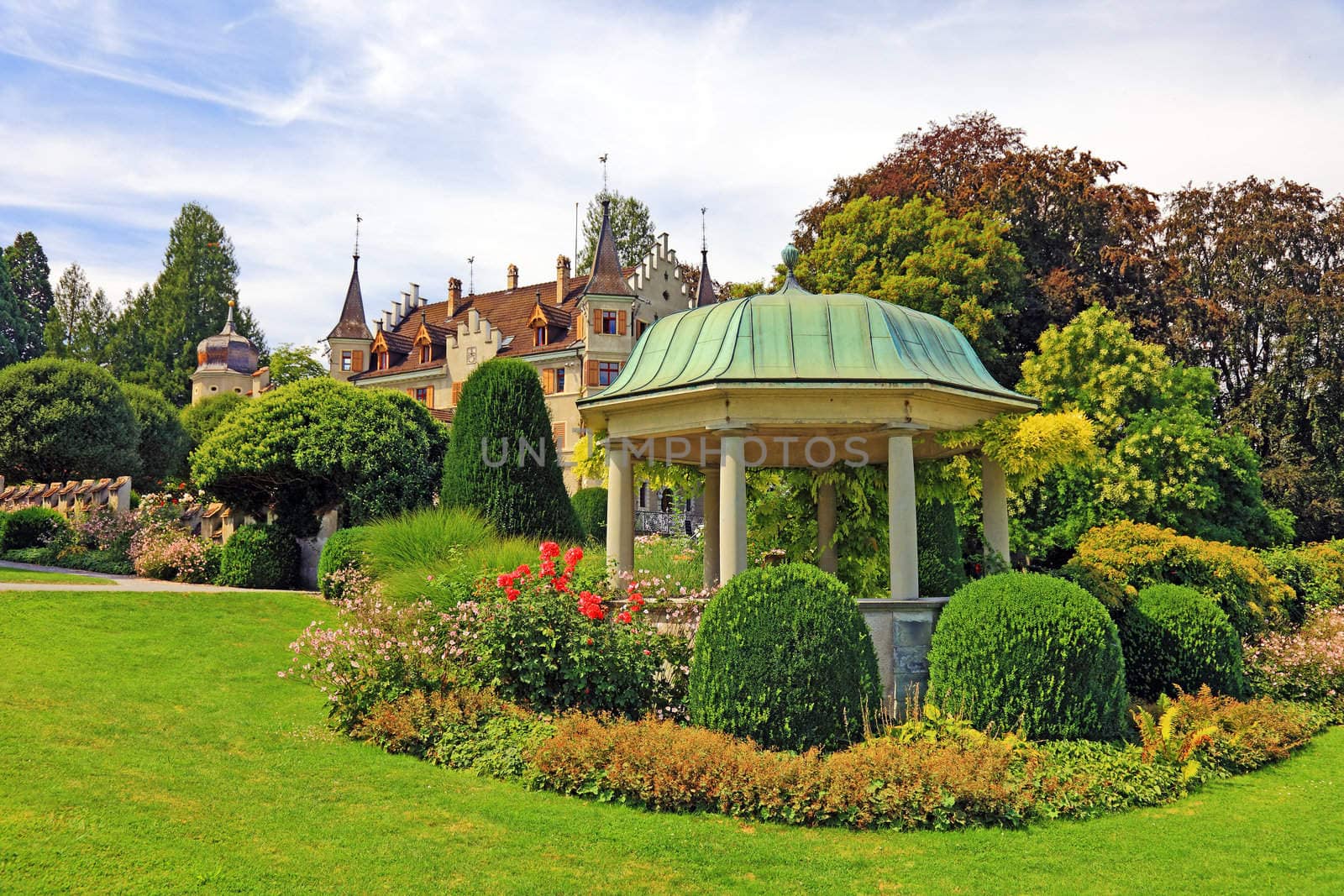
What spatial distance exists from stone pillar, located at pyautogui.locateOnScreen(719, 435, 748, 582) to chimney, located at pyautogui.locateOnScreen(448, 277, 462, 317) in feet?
163

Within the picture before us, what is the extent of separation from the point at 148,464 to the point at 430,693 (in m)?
42.7

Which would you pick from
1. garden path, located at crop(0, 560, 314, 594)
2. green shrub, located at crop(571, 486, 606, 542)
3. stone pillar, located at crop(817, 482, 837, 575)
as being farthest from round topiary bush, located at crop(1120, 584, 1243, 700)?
green shrub, located at crop(571, 486, 606, 542)

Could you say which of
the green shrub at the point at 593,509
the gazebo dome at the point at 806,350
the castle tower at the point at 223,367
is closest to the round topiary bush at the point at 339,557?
the gazebo dome at the point at 806,350

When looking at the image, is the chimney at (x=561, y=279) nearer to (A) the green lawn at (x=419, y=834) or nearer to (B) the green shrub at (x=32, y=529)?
(B) the green shrub at (x=32, y=529)

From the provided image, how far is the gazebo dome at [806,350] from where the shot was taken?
1222 centimetres

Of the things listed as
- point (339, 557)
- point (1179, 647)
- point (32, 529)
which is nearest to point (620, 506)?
point (1179, 647)

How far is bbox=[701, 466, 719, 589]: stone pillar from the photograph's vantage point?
15680 mm

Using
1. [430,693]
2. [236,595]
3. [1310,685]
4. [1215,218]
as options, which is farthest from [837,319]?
[1215,218]

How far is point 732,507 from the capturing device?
1209cm

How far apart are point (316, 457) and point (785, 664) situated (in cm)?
1592

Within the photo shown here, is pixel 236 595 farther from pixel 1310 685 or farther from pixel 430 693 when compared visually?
pixel 1310 685

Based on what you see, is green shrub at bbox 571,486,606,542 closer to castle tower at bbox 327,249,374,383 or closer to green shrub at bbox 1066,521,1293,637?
green shrub at bbox 1066,521,1293,637

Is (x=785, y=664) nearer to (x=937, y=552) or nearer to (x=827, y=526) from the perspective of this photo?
(x=827, y=526)

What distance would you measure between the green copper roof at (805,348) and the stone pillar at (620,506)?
0.93 metres
